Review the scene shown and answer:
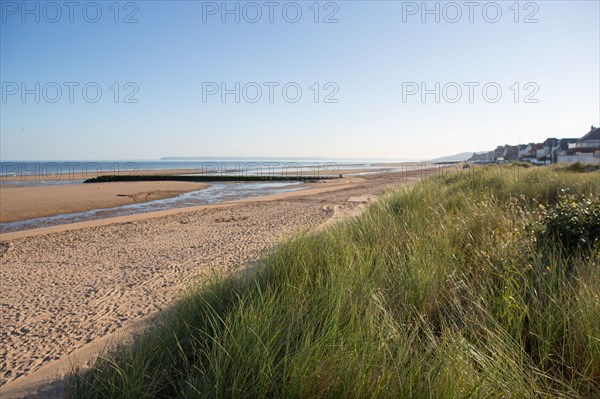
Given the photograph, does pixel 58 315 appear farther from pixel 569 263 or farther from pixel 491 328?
pixel 569 263

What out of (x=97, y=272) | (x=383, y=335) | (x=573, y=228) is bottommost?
(x=97, y=272)

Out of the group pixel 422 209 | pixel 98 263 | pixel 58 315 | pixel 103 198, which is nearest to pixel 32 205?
pixel 103 198

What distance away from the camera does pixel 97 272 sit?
286 inches

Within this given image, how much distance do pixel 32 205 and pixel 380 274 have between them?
2043 centimetres

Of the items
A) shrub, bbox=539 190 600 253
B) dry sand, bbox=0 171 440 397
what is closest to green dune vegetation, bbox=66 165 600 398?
shrub, bbox=539 190 600 253

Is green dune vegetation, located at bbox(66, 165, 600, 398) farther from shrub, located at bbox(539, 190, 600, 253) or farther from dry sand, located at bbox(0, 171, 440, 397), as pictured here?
dry sand, located at bbox(0, 171, 440, 397)

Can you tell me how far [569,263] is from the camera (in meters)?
4.47

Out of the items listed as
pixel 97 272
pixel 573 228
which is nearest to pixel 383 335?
pixel 573 228

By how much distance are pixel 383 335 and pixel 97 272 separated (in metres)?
6.37

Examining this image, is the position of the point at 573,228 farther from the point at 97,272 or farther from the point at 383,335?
the point at 97,272

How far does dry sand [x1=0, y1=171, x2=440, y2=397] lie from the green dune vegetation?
4.76 feet

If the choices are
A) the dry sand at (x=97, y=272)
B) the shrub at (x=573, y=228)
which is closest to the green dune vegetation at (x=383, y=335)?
the shrub at (x=573, y=228)

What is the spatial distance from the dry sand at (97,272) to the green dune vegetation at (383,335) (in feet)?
4.76

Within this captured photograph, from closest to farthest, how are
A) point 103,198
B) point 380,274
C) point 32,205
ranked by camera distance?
point 380,274 < point 32,205 < point 103,198
